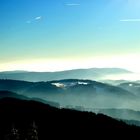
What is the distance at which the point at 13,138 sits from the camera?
10475cm

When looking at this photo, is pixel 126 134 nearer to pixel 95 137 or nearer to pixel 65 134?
pixel 95 137

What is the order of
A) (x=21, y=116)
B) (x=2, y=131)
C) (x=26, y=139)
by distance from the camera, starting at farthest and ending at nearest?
(x=21, y=116) → (x=2, y=131) → (x=26, y=139)

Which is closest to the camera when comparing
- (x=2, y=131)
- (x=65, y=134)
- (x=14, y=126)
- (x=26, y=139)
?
(x=26, y=139)

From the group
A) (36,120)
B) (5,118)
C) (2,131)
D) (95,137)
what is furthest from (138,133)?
(2,131)

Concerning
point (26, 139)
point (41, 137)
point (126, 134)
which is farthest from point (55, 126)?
point (26, 139)

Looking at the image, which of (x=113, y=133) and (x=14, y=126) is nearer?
(x=14, y=126)

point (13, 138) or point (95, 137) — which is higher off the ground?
point (13, 138)

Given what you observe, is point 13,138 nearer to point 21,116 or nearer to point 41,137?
point 41,137

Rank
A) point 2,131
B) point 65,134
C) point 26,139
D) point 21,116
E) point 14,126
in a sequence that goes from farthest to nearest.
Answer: point 21,116, point 65,134, point 14,126, point 2,131, point 26,139

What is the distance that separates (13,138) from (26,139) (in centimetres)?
381

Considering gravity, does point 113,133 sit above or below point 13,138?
below

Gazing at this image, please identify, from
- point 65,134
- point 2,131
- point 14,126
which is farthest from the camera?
point 65,134

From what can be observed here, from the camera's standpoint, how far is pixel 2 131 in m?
141

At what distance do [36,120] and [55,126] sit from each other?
1486cm
